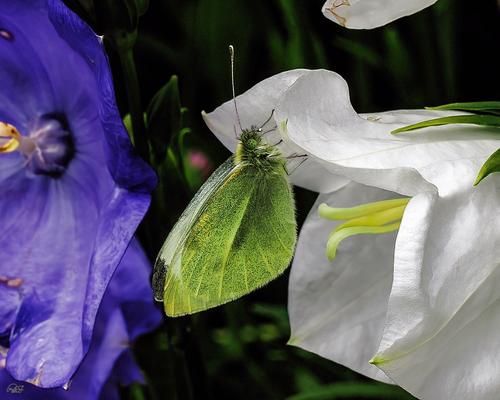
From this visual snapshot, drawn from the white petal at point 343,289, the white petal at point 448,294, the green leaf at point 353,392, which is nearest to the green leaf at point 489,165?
the white petal at point 448,294

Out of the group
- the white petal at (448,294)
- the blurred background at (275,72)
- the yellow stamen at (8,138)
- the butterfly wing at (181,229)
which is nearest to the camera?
the white petal at (448,294)

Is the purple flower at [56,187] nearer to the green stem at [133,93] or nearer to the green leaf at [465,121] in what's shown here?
the green stem at [133,93]

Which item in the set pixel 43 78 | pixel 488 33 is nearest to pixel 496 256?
pixel 43 78

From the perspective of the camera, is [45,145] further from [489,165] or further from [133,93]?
[489,165]

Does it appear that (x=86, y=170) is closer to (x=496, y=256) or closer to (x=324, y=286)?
(x=324, y=286)

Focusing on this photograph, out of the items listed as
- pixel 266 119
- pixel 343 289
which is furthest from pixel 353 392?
pixel 266 119

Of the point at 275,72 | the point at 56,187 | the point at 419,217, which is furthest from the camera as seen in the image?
the point at 275,72
